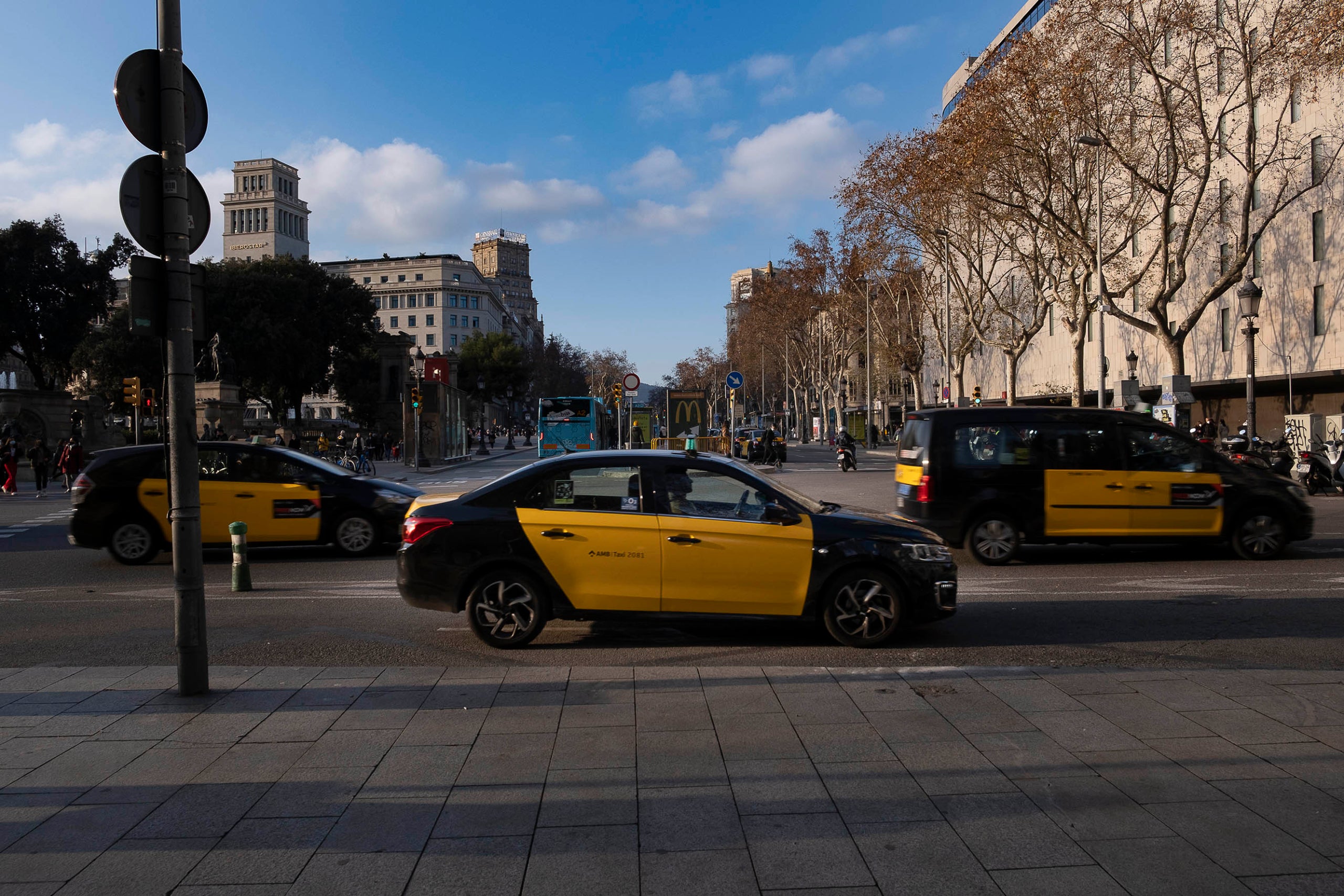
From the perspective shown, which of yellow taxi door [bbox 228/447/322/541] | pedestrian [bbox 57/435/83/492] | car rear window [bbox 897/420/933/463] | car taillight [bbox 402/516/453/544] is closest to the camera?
car taillight [bbox 402/516/453/544]

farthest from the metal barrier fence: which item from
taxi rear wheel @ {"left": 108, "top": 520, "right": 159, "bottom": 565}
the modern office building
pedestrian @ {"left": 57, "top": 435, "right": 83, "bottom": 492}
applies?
the modern office building

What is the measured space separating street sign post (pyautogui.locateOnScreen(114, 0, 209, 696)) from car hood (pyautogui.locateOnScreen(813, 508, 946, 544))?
428 centimetres

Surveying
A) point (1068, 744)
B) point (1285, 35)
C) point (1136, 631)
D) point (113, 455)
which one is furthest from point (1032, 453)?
point (1285, 35)

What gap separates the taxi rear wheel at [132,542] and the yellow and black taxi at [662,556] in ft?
22.3

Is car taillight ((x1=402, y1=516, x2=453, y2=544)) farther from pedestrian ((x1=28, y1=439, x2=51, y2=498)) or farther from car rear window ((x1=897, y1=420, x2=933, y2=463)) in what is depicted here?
pedestrian ((x1=28, y1=439, x2=51, y2=498))

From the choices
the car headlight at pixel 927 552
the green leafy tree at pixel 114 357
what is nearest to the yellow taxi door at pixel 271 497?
the car headlight at pixel 927 552

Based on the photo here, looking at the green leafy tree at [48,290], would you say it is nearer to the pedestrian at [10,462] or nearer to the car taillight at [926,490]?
the pedestrian at [10,462]

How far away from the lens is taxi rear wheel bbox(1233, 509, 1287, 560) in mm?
11500

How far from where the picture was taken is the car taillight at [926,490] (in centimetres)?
1149

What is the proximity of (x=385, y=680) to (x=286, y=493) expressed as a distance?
6.99 metres

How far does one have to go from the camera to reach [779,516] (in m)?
7.13

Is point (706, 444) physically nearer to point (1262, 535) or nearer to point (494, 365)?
point (1262, 535)

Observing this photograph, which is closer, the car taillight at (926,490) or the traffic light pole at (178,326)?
the traffic light pole at (178,326)

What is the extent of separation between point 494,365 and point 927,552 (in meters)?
86.3
